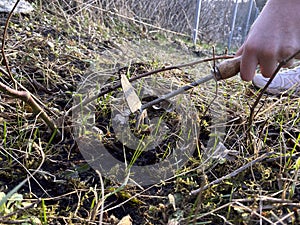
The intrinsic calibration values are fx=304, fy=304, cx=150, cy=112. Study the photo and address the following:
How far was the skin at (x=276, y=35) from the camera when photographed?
84cm

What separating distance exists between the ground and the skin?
194 mm

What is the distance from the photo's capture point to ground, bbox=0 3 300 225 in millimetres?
800

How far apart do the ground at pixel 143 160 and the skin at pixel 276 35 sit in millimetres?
194

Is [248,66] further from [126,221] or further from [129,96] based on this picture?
[126,221]

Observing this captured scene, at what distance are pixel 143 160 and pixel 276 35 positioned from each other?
1.83 ft

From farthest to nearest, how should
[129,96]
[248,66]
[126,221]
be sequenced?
[129,96], [248,66], [126,221]

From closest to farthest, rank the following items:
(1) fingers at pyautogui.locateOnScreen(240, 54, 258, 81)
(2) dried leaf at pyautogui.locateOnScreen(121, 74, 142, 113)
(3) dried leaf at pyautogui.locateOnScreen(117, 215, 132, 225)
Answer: (3) dried leaf at pyautogui.locateOnScreen(117, 215, 132, 225) → (1) fingers at pyautogui.locateOnScreen(240, 54, 258, 81) → (2) dried leaf at pyautogui.locateOnScreen(121, 74, 142, 113)

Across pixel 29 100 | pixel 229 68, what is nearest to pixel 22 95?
pixel 29 100

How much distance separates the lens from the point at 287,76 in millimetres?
1766

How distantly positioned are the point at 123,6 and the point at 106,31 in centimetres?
94

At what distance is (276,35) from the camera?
2.74ft

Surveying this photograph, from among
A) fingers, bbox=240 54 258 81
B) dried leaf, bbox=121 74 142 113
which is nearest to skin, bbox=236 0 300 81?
fingers, bbox=240 54 258 81

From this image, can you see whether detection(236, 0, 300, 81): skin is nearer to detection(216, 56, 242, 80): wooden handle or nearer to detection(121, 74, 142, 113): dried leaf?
detection(216, 56, 242, 80): wooden handle

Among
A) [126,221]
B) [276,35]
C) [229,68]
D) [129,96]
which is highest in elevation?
[276,35]
